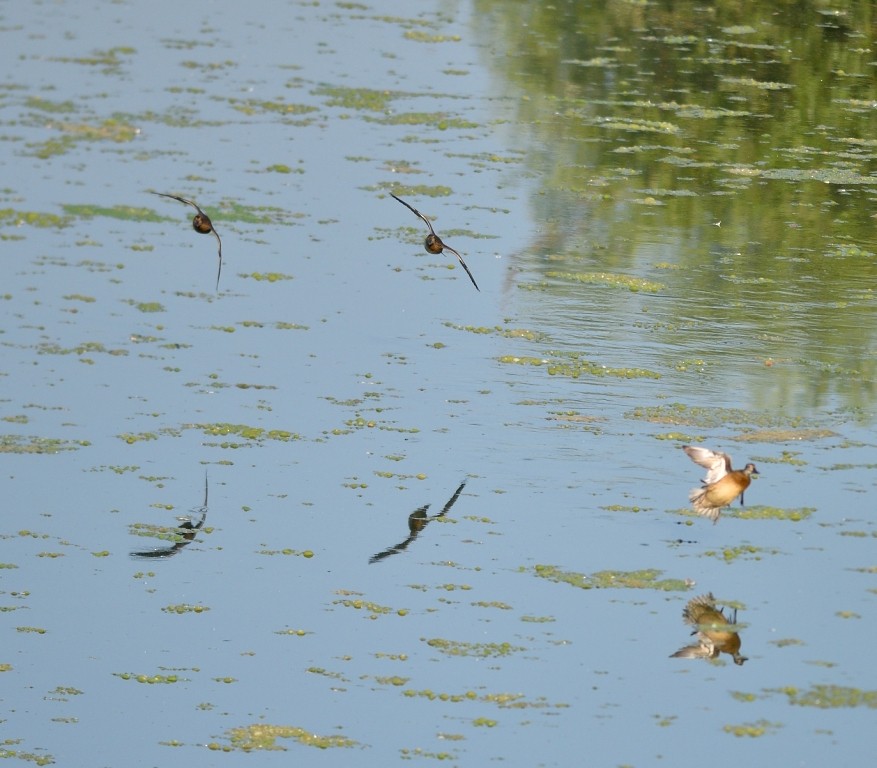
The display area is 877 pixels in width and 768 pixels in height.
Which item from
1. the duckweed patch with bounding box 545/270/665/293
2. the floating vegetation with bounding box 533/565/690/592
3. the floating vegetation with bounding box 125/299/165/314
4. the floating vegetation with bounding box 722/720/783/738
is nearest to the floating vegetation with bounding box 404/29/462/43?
the duckweed patch with bounding box 545/270/665/293

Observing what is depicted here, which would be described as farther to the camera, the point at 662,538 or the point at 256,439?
the point at 256,439

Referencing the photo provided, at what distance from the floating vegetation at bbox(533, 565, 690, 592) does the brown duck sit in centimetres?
59

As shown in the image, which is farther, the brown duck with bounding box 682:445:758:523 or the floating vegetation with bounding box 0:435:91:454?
the floating vegetation with bounding box 0:435:91:454

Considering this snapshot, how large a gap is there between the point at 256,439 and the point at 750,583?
129 inches

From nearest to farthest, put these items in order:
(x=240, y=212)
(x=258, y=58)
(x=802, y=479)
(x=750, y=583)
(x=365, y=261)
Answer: (x=750, y=583), (x=802, y=479), (x=365, y=261), (x=240, y=212), (x=258, y=58)

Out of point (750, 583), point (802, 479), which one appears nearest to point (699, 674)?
point (750, 583)

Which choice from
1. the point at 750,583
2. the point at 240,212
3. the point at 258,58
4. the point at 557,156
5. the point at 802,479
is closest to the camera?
the point at 750,583

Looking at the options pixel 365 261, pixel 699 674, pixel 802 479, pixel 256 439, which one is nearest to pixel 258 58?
pixel 365 261

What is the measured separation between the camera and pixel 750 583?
8672mm

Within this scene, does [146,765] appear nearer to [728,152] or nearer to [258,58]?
[728,152]

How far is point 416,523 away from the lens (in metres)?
9.37

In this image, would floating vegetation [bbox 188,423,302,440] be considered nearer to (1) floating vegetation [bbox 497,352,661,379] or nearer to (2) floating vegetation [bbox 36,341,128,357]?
(2) floating vegetation [bbox 36,341,128,357]

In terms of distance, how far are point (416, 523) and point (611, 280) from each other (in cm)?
472

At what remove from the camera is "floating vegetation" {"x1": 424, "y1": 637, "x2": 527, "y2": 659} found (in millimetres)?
7934
